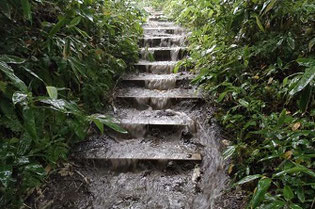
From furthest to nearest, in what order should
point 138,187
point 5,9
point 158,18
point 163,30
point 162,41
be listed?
point 158,18 → point 163,30 → point 162,41 → point 138,187 → point 5,9

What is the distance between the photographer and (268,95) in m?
2.34

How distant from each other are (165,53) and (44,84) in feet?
10.0

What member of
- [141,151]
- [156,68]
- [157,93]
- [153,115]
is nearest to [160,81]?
[157,93]

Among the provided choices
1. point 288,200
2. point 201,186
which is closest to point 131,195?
point 201,186

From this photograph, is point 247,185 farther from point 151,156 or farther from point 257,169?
point 151,156

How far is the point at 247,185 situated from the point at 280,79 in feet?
4.17

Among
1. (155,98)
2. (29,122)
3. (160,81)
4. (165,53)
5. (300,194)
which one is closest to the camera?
(29,122)

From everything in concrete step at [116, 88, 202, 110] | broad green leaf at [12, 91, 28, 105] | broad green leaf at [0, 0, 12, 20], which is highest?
broad green leaf at [0, 0, 12, 20]

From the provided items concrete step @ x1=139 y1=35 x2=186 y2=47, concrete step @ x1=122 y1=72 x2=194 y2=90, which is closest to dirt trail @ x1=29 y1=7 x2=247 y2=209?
concrete step @ x1=122 y1=72 x2=194 y2=90

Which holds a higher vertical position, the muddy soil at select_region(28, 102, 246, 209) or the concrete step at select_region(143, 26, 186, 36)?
the concrete step at select_region(143, 26, 186, 36)

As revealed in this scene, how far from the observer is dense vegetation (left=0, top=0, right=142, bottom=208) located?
4.80 feet

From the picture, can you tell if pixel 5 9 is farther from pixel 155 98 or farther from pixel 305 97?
pixel 305 97

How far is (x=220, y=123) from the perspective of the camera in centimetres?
265

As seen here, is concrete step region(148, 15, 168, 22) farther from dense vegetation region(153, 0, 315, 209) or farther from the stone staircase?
dense vegetation region(153, 0, 315, 209)
